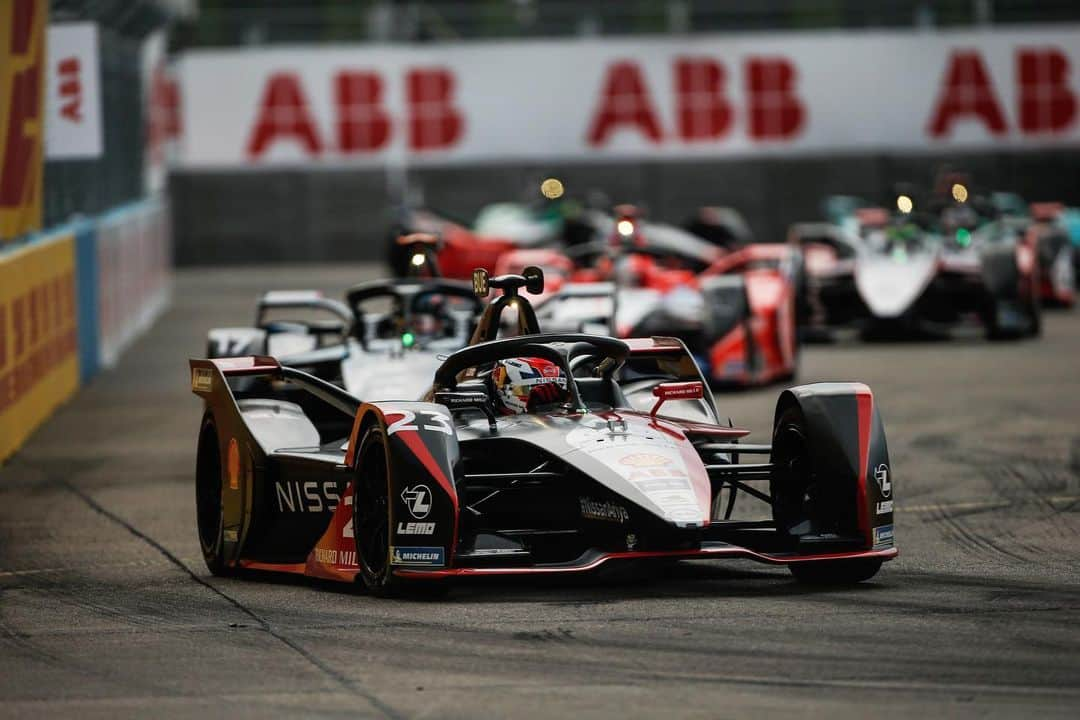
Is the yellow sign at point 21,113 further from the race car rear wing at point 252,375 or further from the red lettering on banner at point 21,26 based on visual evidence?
the race car rear wing at point 252,375

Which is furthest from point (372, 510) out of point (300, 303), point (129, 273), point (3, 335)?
point (129, 273)

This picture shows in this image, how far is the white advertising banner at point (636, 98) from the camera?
127 feet

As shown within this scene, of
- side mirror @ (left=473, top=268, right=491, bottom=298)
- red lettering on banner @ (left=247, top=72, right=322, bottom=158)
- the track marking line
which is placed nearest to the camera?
side mirror @ (left=473, top=268, right=491, bottom=298)

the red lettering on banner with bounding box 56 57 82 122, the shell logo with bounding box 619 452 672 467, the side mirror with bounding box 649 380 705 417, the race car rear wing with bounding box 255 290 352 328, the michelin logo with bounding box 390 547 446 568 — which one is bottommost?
the michelin logo with bounding box 390 547 446 568

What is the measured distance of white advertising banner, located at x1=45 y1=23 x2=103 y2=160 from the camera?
20172mm

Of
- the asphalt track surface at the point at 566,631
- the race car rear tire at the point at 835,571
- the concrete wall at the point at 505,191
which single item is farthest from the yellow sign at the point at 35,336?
the concrete wall at the point at 505,191

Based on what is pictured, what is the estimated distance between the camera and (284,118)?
39531 mm

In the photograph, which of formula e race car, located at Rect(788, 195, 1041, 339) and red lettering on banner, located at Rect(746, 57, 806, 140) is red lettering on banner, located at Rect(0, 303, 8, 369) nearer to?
formula e race car, located at Rect(788, 195, 1041, 339)

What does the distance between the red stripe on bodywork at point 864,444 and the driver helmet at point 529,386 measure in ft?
4.30

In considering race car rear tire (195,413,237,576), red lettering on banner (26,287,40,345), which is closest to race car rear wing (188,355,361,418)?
race car rear tire (195,413,237,576)

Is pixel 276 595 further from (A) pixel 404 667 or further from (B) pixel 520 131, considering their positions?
(B) pixel 520 131

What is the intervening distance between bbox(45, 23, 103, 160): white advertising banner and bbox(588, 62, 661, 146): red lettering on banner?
722 inches

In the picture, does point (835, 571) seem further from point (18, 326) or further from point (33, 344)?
point (33, 344)

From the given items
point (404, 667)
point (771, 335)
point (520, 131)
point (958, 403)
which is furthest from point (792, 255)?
point (520, 131)
